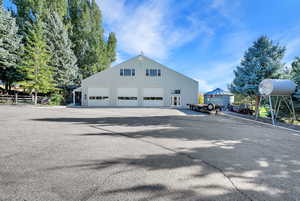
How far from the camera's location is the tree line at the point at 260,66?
1096 cm

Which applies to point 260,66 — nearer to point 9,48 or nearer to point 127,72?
point 127,72

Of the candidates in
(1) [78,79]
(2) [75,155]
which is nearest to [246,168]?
(2) [75,155]

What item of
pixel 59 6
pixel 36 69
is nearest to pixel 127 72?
pixel 36 69

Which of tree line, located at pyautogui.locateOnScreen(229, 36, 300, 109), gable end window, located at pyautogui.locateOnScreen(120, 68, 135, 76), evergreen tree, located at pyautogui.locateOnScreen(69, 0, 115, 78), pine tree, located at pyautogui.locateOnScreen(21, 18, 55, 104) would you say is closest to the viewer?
tree line, located at pyautogui.locateOnScreen(229, 36, 300, 109)

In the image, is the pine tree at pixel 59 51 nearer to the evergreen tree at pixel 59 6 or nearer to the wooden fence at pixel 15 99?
the evergreen tree at pixel 59 6

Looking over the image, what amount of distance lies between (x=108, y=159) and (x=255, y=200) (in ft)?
8.05

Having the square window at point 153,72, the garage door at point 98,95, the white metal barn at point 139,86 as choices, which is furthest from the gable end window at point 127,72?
the garage door at point 98,95

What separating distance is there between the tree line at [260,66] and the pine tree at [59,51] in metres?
23.9

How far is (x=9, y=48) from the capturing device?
17516 mm

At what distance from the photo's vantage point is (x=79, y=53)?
25.8 meters

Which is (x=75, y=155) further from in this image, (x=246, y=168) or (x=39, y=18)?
(x=39, y=18)

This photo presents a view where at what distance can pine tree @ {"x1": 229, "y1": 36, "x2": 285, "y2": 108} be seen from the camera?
11078 mm

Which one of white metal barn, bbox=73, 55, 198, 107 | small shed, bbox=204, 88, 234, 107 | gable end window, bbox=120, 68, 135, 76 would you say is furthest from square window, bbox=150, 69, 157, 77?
small shed, bbox=204, 88, 234, 107

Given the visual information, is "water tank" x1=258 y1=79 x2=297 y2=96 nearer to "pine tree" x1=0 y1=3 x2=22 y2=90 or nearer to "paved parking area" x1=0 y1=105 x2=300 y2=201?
"paved parking area" x1=0 y1=105 x2=300 y2=201
